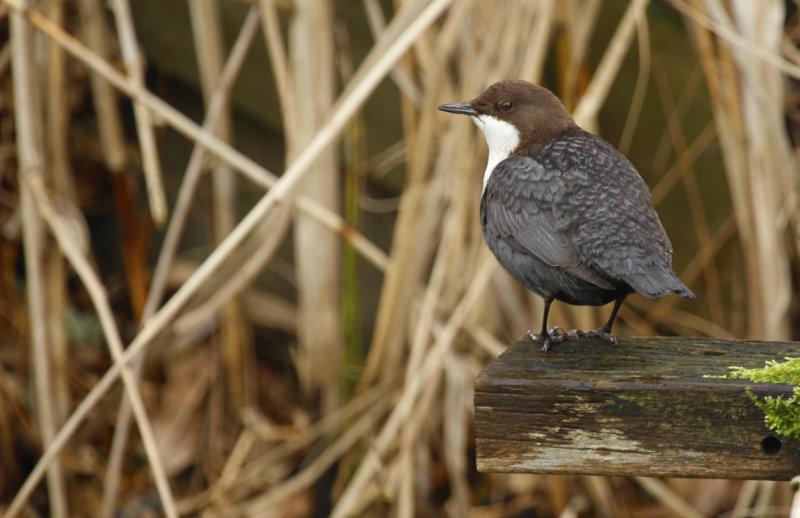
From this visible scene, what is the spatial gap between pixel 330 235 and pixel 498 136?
1530mm

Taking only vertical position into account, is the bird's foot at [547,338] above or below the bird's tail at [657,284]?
below

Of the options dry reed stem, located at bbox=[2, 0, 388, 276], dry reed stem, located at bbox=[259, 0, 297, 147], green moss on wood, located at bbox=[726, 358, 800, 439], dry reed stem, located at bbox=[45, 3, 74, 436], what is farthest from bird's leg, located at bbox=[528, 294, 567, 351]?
dry reed stem, located at bbox=[45, 3, 74, 436]

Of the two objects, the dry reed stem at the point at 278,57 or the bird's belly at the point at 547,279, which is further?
the dry reed stem at the point at 278,57

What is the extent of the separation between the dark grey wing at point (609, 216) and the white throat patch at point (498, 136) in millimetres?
237

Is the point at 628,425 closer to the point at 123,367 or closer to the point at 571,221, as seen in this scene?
the point at 571,221

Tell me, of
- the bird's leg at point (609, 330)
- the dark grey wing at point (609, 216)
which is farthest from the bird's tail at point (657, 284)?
the bird's leg at point (609, 330)

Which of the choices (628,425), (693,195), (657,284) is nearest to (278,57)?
(693,195)

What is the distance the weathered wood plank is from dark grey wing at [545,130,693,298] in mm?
229

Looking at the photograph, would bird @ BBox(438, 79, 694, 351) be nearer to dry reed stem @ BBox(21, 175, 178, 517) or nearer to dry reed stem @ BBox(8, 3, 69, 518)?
dry reed stem @ BBox(21, 175, 178, 517)

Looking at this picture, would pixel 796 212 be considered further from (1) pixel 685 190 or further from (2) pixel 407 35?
(2) pixel 407 35

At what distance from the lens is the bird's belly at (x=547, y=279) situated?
208cm

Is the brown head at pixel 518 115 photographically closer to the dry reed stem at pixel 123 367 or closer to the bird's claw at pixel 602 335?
the bird's claw at pixel 602 335

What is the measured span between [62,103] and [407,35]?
193 centimetres

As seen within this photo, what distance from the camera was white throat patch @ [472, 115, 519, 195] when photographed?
2486 mm
